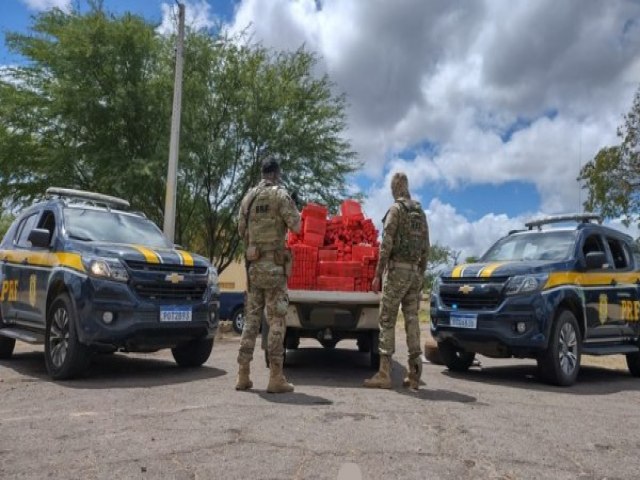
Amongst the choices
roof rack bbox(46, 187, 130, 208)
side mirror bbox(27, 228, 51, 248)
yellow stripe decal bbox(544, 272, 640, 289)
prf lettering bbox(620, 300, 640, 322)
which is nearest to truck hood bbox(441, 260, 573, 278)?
yellow stripe decal bbox(544, 272, 640, 289)

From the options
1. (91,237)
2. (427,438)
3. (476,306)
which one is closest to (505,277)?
(476,306)

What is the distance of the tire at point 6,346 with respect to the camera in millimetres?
9515

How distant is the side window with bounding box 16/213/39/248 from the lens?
29.3 feet

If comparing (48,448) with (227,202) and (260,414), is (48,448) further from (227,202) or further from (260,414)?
(227,202)

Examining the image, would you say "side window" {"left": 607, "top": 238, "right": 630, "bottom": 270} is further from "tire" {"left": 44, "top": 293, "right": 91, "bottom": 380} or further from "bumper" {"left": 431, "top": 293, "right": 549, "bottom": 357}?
"tire" {"left": 44, "top": 293, "right": 91, "bottom": 380}

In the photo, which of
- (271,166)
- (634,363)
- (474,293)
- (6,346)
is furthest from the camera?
(634,363)

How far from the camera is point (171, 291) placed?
24.9 ft

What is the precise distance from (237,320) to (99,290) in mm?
9868

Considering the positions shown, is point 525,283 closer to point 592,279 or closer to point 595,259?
point 595,259

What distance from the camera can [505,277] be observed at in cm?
810

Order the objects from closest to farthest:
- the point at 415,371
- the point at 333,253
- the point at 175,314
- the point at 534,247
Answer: the point at 415,371
the point at 175,314
the point at 333,253
the point at 534,247

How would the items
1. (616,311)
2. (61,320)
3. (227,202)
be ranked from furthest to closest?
(227,202) → (616,311) → (61,320)

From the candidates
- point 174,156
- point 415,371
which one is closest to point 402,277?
point 415,371

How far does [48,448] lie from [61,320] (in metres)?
3.18
